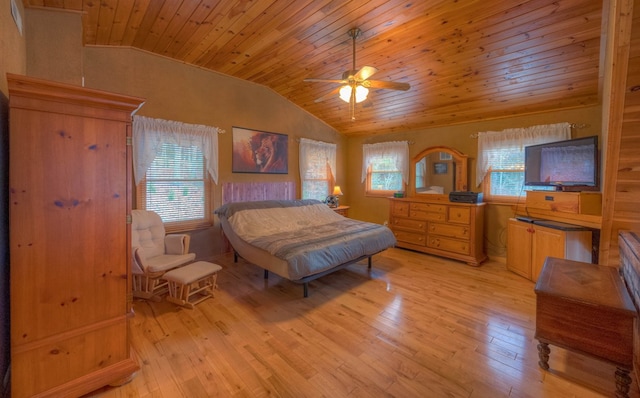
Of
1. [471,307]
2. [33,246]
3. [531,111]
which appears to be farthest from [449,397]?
[531,111]

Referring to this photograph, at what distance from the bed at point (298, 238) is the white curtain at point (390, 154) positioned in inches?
68.7

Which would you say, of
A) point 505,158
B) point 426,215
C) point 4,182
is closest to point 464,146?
point 505,158

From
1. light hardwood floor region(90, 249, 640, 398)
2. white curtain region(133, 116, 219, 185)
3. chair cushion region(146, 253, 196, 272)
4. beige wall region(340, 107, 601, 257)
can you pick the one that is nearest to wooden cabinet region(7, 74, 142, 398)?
light hardwood floor region(90, 249, 640, 398)

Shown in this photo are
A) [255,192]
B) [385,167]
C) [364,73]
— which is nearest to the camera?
[364,73]

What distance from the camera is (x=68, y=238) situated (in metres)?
1.52

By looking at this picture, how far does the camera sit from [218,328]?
7.66 feet

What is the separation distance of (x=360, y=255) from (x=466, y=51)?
262 centimetres

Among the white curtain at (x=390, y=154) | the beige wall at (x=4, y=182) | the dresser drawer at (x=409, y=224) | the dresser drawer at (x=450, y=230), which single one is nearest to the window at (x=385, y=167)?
the white curtain at (x=390, y=154)

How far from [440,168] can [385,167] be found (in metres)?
1.17

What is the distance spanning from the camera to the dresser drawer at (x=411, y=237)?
4.60 m

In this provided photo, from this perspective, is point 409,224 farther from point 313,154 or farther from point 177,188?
point 177,188

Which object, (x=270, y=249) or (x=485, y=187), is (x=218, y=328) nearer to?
(x=270, y=249)

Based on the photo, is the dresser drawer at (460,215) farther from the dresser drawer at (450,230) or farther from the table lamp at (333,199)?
the table lamp at (333,199)

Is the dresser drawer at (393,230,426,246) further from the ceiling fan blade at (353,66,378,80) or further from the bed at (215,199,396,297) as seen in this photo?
the ceiling fan blade at (353,66,378,80)
